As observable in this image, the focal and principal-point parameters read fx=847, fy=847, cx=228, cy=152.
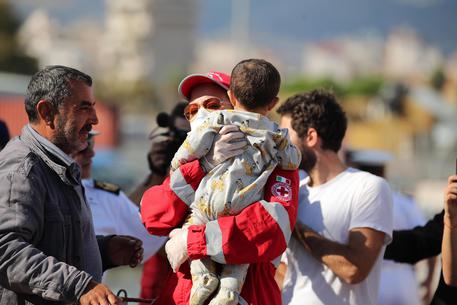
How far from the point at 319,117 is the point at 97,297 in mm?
1662

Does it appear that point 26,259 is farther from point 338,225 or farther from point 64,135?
point 338,225

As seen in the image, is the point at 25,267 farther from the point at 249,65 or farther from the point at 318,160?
the point at 318,160

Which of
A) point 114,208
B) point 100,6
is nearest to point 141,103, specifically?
→ point 114,208

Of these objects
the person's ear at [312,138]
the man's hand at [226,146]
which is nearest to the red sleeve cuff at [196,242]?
the man's hand at [226,146]

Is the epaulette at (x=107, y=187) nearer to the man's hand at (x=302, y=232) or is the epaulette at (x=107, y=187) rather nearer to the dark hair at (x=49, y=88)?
the man's hand at (x=302, y=232)

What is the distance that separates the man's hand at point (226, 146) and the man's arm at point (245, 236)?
0.66 ft

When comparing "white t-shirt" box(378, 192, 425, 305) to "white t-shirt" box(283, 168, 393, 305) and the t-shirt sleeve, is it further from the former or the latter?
the t-shirt sleeve

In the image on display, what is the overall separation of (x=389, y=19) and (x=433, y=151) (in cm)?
13122

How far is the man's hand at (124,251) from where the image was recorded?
3719mm

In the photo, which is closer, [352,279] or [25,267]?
[25,267]

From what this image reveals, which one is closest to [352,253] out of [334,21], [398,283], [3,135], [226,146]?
[226,146]

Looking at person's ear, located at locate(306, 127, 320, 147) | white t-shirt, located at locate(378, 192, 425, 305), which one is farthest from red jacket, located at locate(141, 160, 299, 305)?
white t-shirt, located at locate(378, 192, 425, 305)

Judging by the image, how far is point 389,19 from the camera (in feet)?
579

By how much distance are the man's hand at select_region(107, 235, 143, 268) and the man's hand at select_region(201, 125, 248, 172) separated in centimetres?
77
